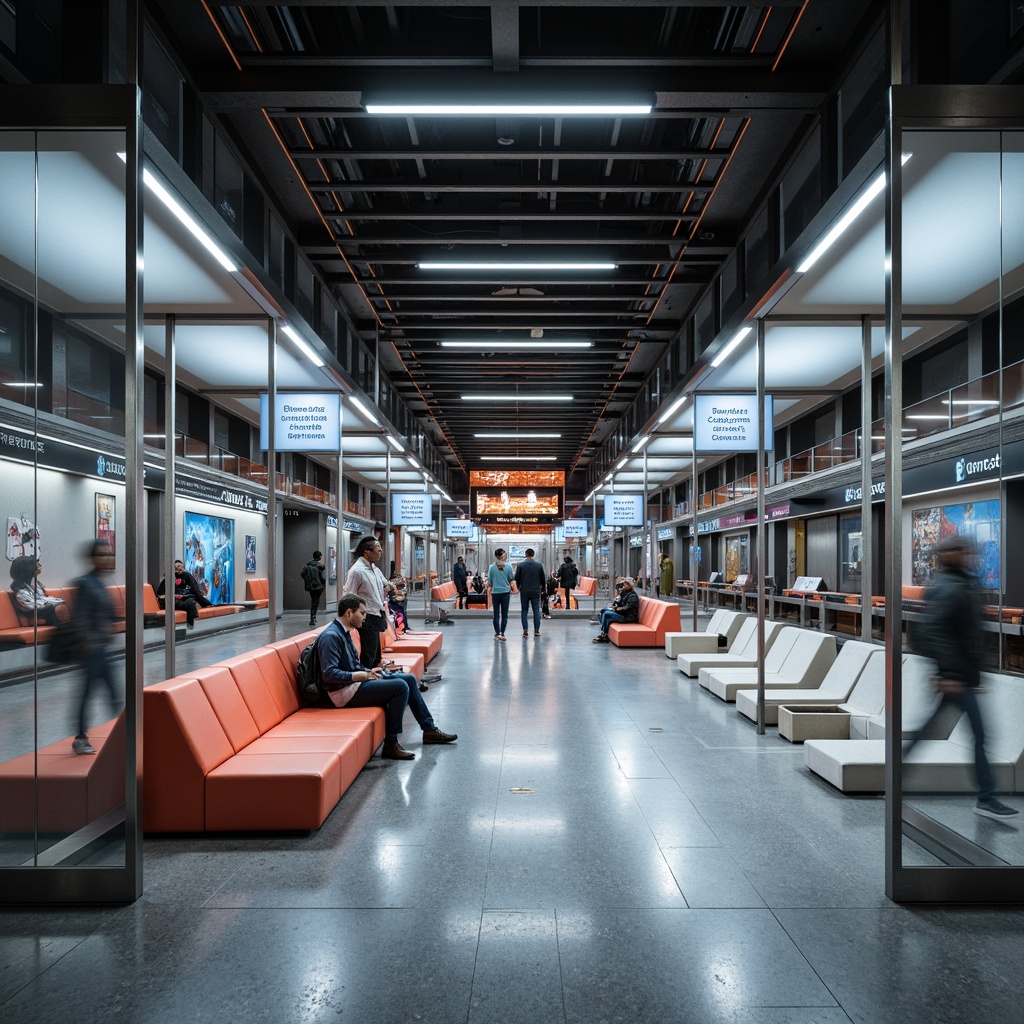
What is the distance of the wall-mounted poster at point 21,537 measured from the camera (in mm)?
3697

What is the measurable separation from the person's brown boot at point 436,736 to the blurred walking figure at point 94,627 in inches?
119

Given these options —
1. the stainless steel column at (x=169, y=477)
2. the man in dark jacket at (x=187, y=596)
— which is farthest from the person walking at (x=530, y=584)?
the stainless steel column at (x=169, y=477)

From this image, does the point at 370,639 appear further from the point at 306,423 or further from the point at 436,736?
the point at 306,423

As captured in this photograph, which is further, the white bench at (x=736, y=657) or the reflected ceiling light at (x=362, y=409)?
the reflected ceiling light at (x=362, y=409)

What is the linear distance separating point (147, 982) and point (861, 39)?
7.27 m

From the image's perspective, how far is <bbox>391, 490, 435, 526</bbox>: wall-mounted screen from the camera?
1992cm

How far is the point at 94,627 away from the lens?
3.78 metres

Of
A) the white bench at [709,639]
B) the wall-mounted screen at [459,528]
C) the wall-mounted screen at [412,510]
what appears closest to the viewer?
the white bench at [709,639]

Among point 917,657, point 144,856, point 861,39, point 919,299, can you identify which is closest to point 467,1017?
point 144,856

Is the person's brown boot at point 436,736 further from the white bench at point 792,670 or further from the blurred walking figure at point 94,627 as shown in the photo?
the white bench at point 792,670

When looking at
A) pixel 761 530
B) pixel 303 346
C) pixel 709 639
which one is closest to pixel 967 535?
pixel 761 530

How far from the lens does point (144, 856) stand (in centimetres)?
409

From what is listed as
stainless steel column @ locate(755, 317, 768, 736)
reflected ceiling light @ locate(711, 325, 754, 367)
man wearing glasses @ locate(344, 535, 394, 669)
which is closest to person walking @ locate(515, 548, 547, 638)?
reflected ceiling light @ locate(711, 325, 754, 367)

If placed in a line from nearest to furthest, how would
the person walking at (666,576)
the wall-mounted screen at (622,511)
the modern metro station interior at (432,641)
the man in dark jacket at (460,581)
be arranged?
the modern metro station interior at (432,641), the wall-mounted screen at (622,511), the man in dark jacket at (460,581), the person walking at (666,576)
